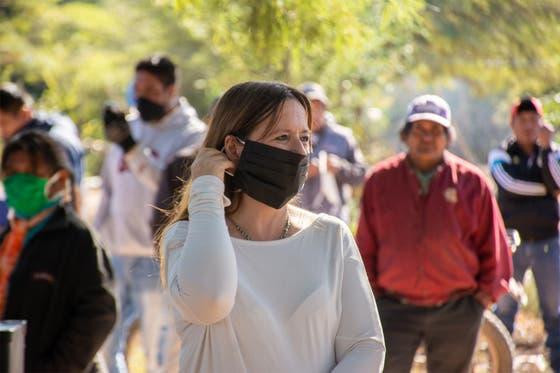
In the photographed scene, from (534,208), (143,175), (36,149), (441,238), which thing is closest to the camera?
(36,149)

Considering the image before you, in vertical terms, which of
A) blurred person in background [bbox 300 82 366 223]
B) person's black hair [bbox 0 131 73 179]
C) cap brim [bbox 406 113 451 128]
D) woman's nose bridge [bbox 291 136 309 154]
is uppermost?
woman's nose bridge [bbox 291 136 309 154]

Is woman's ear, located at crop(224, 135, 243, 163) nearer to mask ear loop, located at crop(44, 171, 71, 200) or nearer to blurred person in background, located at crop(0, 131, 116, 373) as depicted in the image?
blurred person in background, located at crop(0, 131, 116, 373)

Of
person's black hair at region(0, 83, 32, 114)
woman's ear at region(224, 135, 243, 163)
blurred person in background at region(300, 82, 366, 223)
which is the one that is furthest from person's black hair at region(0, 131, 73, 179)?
person's black hair at region(0, 83, 32, 114)

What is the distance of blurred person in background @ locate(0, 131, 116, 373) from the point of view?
4.89 m

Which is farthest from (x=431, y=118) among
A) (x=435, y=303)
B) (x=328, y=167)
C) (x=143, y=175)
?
(x=143, y=175)

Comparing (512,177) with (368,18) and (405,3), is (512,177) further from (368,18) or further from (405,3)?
(405,3)

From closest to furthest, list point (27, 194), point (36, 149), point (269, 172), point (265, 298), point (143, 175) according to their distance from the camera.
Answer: point (265, 298), point (269, 172), point (27, 194), point (36, 149), point (143, 175)

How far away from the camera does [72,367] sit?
16.1ft

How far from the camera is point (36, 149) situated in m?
5.28

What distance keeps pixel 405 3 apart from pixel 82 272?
2023mm

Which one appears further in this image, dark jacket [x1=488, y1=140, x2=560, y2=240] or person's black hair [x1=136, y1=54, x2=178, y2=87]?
dark jacket [x1=488, y1=140, x2=560, y2=240]

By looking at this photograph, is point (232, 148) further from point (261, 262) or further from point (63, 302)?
point (63, 302)

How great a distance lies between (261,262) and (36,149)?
221 centimetres

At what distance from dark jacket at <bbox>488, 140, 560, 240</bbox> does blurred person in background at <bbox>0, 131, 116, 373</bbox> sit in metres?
3.99
